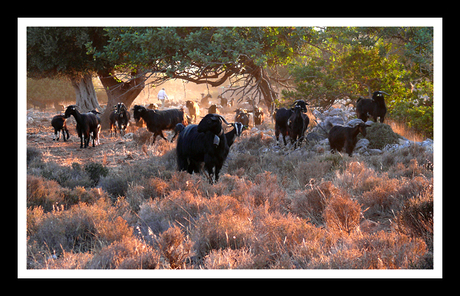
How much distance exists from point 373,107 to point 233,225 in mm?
10984

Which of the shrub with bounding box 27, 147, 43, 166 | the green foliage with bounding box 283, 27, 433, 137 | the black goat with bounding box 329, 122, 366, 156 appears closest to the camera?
the black goat with bounding box 329, 122, 366, 156

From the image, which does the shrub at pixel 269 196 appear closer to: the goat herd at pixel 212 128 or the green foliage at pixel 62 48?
the goat herd at pixel 212 128

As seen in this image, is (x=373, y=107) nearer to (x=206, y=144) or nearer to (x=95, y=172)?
(x=206, y=144)

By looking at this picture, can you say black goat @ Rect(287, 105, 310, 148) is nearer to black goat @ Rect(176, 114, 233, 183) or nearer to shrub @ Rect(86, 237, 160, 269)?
black goat @ Rect(176, 114, 233, 183)

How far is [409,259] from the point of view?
3.73 meters

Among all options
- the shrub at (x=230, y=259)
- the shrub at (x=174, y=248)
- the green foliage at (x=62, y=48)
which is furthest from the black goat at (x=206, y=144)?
the green foliage at (x=62, y=48)

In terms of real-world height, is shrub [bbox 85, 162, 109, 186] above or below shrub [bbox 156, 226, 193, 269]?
above

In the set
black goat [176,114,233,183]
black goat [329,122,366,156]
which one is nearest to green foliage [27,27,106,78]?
black goat [176,114,233,183]

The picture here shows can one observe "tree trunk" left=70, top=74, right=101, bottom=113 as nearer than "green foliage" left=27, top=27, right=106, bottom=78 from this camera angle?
No

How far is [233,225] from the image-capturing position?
4.48 m

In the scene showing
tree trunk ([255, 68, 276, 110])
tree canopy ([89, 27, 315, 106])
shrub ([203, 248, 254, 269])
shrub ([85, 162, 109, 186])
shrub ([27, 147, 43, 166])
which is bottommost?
shrub ([203, 248, 254, 269])

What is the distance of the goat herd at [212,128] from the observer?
753 cm

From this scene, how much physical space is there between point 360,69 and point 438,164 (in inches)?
469

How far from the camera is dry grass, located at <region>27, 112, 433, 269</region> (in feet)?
12.7
